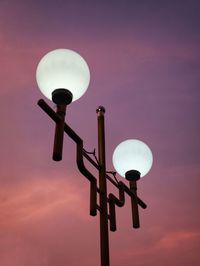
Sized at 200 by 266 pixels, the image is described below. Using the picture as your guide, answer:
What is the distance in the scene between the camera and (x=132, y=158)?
4.06m

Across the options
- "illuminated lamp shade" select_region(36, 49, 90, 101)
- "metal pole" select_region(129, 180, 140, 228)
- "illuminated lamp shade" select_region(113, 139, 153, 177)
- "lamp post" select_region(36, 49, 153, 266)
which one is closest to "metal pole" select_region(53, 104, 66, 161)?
"lamp post" select_region(36, 49, 153, 266)

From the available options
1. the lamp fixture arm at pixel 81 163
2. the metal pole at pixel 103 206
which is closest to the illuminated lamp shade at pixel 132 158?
the metal pole at pixel 103 206

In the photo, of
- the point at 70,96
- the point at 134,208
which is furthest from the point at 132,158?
the point at 70,96

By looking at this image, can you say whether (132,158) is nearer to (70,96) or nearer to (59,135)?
(70,96)

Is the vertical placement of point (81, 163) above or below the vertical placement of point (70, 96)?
below

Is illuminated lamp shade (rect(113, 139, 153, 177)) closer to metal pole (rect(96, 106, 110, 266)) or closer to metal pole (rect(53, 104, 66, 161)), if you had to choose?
metal pole (rect(96, 106, 110, 266))

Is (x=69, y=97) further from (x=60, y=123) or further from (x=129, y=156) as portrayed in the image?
(x=129, y=156)

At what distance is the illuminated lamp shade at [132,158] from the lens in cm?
406

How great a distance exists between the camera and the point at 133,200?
3971 millimetres

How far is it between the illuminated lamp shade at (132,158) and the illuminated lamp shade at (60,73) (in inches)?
43.4

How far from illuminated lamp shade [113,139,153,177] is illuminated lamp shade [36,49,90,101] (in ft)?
3.61

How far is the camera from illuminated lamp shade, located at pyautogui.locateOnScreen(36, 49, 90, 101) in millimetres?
3238

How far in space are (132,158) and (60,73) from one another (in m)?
1.42

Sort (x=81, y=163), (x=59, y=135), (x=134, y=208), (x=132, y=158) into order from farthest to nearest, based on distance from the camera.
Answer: (x=132, y=158)
(x=134, y=208)
(x=81, y=163)
(x=59, y=135)
